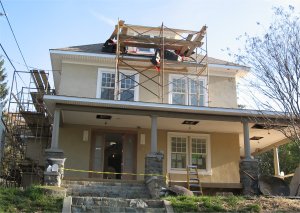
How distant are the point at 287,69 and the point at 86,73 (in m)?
9.08

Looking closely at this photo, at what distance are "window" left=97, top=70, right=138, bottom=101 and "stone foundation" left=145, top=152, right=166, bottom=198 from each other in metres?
4.19

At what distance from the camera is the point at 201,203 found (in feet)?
36.0

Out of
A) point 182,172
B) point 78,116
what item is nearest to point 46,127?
point 78,116

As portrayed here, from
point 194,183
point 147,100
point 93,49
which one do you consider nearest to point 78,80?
point 93,49

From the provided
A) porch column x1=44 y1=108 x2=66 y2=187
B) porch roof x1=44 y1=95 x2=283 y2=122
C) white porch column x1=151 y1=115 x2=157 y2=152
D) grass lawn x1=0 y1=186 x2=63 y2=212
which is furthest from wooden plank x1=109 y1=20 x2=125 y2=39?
grass lawn x1=0 y1=186 x2=63 y2=212

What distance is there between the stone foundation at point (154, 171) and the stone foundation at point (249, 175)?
10.4 ft

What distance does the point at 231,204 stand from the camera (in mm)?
11117

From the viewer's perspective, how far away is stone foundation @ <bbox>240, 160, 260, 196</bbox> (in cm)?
1492

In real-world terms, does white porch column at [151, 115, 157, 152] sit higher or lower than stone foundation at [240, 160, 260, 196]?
higher

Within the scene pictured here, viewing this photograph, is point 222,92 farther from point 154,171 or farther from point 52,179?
point 52,179

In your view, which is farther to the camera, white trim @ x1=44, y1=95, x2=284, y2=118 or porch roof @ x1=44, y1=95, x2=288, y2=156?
porch roof @ x1=44, y1=95, x2=288, y2=156

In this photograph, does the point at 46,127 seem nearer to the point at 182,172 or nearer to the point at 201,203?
the point at 182,172

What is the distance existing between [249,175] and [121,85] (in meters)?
6.75

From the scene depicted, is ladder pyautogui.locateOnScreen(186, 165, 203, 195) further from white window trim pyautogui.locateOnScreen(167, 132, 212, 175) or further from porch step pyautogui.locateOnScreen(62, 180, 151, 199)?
porch step pyautogui.locateOnScreen(62, 180, 151, 199)
